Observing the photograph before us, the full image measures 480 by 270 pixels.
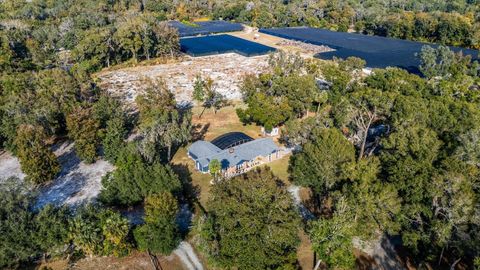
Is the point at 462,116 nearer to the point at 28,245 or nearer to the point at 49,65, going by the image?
the point at 28,245

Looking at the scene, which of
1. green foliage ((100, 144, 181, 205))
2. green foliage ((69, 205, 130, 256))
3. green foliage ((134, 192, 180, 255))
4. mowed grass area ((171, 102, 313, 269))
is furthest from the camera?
green foliage ((100, 144, 181, 205))

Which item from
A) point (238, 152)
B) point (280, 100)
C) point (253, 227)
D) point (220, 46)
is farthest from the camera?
point (220, 46)

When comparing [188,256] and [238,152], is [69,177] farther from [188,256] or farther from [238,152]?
[238,152]

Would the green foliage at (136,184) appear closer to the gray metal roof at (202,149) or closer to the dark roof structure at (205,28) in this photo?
the gray metal roof at (202,149)

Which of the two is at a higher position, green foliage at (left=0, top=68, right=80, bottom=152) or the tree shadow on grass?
green foliage at (left=0, top=68, right=80, bottom=152)

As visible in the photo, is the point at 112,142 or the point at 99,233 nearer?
the point at 99,233

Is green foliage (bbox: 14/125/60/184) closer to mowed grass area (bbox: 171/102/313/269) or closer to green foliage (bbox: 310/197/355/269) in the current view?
mowed grass area (bbox: 171/102/313/269)

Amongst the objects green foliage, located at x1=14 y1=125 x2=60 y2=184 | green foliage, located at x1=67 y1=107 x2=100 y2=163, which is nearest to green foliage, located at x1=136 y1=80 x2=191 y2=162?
green foliage, located at x1=67 y1=107 x2=100 y2=163

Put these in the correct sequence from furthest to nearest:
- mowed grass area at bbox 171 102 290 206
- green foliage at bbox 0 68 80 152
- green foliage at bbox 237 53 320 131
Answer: green foliage at bbox 237 53 320 131, green foliage at bbox 0 68 80 152, mowed grass area at bbox 171 102 290 206

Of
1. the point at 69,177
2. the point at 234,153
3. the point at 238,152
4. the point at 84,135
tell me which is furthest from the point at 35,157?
the point at 238,152
